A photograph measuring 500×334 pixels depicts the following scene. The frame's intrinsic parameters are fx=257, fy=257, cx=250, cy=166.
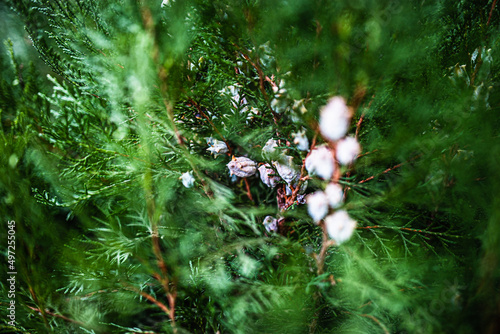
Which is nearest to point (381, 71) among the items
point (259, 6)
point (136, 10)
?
point (259, 6)

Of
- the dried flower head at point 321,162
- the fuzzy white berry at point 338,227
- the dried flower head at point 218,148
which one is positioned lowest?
the fuzzy white berry at point 338,227

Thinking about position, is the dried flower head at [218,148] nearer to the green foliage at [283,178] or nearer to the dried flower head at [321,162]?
the green foliage at [283,178]

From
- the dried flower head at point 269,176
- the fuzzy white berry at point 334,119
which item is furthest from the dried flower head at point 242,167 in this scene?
the fuzzy white berry at point 334,119

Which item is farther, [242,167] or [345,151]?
[242,167]

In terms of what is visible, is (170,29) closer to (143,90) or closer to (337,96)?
(143,90)

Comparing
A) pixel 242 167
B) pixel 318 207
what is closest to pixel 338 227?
pixel 318 207

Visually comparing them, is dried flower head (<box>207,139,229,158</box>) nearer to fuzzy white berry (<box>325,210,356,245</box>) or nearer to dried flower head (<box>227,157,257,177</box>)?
dried flower head (<box>227,157,257,177</box>)

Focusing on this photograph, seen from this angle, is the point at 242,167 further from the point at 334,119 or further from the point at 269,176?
the point at 334,119
